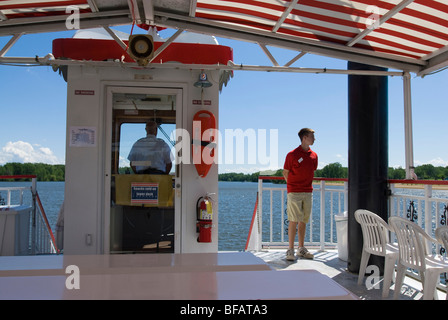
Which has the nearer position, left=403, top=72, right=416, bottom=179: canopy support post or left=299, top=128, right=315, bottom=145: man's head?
left=403, top=72, right=416, bottom=179: canopy support post

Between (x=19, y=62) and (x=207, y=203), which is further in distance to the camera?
(x=207, y=203)

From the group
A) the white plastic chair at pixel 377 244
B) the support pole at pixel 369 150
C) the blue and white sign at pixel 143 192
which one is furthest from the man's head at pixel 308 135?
the blue and white sign at pixel 143 192

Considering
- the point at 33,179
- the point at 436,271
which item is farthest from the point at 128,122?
the point at 436,271

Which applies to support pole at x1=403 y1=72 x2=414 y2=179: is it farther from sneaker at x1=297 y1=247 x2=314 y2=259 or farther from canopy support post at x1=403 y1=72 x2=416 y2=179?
sneaker at x1=297 y1=247 x2=314 y2=259

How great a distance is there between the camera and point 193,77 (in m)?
3.90

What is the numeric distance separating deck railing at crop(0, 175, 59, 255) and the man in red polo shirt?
3.25m

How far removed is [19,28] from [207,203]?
7.87ft

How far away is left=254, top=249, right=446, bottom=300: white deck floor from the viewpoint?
3306mm

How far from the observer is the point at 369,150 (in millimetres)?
3932

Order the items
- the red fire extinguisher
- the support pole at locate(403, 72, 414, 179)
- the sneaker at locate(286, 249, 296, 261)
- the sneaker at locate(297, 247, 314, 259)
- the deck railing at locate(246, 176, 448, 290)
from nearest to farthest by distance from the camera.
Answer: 1. the support pole at locate(403, 72, 414, 179)
2. the deck railing at locate(246, 176, 448, 290)
3. the red fire extinguisher
4. the sneaker at locate(286, 249, 296, 261)
5. the sneaker at locate(297, 247, 314, 259)

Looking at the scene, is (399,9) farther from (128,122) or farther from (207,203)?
(128,122)

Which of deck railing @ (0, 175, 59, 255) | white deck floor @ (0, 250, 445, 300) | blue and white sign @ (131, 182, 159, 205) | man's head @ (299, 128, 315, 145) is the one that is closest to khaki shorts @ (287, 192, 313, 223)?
man's head @ (299, 128, 315, 145)

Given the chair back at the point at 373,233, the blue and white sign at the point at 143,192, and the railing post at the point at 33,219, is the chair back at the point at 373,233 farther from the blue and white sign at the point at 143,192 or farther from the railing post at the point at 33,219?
the railing post at the point at 33,219

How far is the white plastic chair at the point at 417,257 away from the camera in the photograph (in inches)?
102
